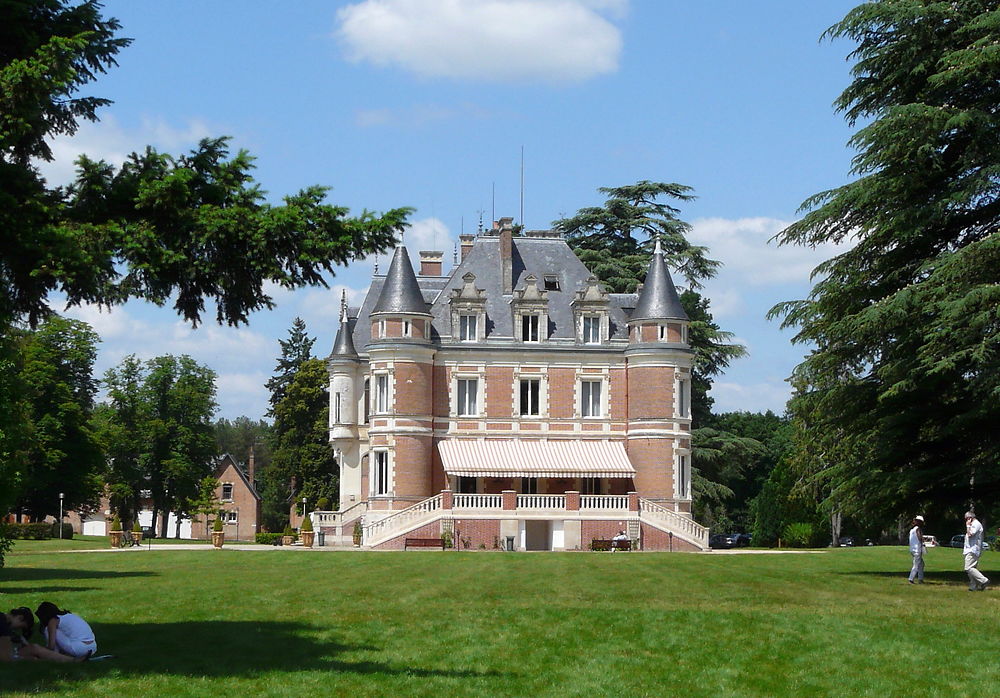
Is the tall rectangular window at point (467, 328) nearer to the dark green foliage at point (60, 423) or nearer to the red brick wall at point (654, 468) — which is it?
the red brick wall at point (654, 468)

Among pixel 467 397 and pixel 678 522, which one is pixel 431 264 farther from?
pixel 678 522

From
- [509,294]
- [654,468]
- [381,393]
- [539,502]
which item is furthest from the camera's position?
[509,294]

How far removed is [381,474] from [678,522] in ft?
38.5

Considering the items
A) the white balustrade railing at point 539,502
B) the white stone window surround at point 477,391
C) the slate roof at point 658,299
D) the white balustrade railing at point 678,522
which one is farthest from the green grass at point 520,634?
the slate roof at point 658,299

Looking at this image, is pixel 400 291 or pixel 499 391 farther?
pixel 499 391

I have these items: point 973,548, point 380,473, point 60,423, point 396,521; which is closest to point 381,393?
point 380,473

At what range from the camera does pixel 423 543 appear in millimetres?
47719

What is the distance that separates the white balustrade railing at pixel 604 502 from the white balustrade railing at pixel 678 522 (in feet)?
2.38

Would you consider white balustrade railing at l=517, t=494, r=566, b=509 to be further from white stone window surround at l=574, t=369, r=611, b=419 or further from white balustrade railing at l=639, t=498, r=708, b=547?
white stone window surround at l=574, t=369, r=611, b=419

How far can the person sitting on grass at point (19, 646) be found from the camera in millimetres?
14836

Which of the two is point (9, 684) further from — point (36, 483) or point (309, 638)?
point (36, 483)

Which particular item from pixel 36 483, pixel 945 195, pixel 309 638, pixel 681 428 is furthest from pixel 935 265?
pixel 36 483

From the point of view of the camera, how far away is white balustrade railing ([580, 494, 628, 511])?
4972 centimetres

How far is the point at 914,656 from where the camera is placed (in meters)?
16.4
